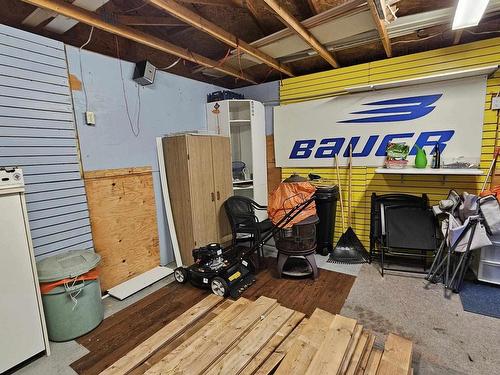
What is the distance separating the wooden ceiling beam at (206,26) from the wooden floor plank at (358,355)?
284 cm

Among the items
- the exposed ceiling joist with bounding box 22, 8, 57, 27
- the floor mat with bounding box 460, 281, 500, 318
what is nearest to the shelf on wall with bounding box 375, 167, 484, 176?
the floor mat with bounding box 460, 281, 500, 318

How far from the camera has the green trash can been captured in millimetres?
2131

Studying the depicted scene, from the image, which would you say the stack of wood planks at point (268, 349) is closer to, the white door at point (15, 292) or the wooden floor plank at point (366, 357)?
the wooden floor plank at point (366, 357)

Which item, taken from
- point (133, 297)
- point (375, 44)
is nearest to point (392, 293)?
point (133, 297)

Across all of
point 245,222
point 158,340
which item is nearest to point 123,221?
point 245,222

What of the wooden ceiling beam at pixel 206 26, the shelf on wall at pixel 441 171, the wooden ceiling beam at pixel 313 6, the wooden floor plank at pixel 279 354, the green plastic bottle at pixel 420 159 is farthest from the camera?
the green plastic bottle at pixel 420 159

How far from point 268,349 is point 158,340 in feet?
2.75

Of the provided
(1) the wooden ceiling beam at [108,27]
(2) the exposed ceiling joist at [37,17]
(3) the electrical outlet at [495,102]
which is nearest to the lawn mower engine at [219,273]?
(1) the wooden ceiling beam at [108,27]

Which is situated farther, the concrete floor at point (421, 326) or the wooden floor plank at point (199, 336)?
the concrete floor at point (421, 326)

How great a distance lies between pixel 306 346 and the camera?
1.64 meters

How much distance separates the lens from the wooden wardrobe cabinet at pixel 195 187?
3303mm

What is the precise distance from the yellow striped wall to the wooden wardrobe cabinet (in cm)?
136

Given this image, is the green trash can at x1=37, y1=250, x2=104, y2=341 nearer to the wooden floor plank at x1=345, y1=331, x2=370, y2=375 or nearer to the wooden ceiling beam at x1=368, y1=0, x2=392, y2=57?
the wooden floor plank at x1=345, y1=331, x2=370, y2=375

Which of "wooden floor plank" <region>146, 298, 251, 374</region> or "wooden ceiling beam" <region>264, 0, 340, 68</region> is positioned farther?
"wooden ceiling beam" <region>264, 0, 340, 68</region>
